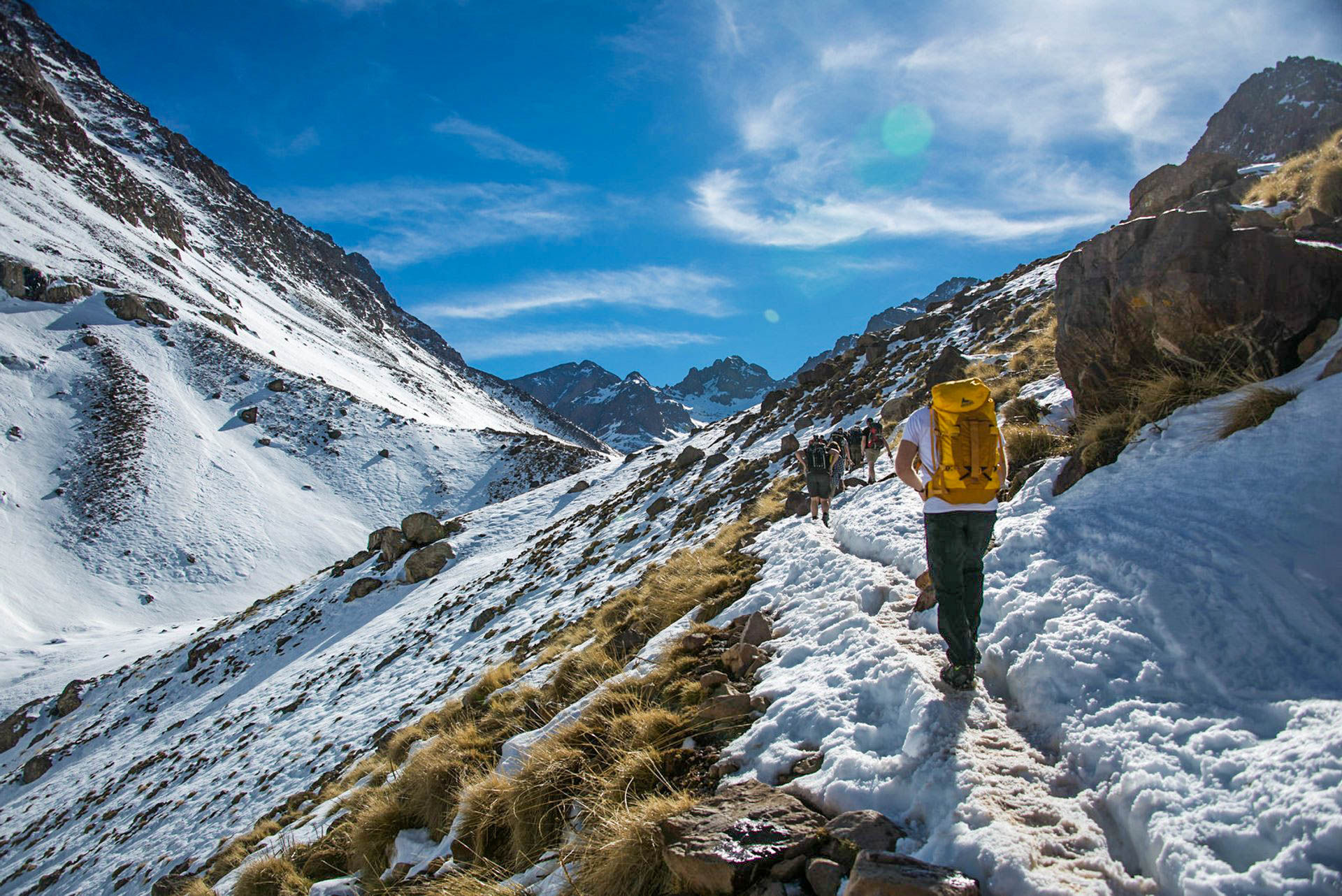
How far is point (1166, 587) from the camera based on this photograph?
3.52 meters

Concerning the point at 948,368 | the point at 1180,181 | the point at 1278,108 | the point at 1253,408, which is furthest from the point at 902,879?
the point at 1278,108

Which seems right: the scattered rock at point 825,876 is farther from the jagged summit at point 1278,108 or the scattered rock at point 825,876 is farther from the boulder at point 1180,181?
the jagged summit at point 1278,108

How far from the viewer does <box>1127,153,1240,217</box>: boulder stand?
38.7ft

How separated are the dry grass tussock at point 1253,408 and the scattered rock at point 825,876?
452 centimetres

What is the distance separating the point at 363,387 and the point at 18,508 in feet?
113

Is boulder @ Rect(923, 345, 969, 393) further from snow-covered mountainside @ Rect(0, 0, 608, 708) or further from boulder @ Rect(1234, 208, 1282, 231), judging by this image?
snow-covered mountainside @ Rect(0, 0, 608, 708)

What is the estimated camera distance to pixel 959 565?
153 inches

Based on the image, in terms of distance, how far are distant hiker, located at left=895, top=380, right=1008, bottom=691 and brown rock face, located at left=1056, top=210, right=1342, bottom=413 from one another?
10.5ft

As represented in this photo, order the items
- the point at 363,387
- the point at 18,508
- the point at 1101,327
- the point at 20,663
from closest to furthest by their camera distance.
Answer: the point at 1101,327 < the point at 20,663 < the point at 18,508 < the point at 363,387

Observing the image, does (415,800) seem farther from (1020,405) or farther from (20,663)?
(20,663)

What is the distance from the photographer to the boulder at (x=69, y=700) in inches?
886

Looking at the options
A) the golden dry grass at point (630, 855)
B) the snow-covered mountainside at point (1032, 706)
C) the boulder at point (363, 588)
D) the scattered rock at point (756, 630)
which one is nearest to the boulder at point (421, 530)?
the boulder at point (363, 588)

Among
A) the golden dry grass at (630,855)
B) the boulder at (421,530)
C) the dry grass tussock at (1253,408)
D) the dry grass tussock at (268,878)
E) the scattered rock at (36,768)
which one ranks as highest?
the dry grass tussock at (1253,408)

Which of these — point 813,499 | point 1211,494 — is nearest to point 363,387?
point 813,499
